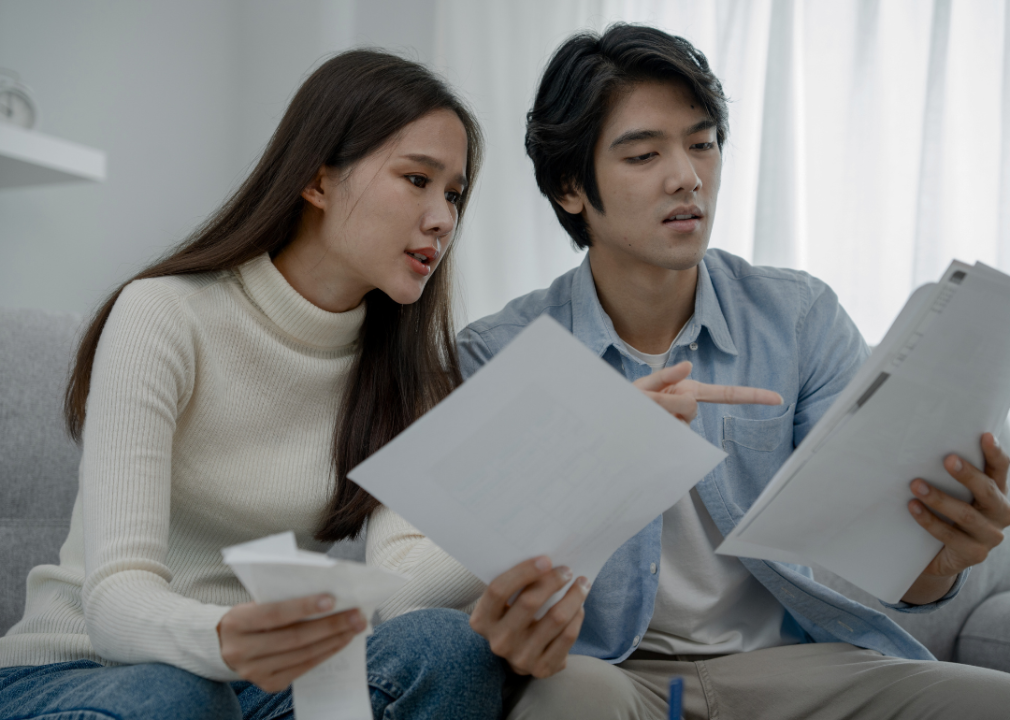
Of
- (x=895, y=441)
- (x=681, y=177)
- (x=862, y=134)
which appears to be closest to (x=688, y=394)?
(x=895, y=441)

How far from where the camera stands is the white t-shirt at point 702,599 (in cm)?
110

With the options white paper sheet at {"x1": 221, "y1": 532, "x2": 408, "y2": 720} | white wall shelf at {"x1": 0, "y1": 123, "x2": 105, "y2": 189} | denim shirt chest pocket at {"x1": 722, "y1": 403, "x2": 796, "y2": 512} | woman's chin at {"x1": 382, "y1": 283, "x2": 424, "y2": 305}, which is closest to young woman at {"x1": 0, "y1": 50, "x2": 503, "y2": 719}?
woman's chin at {"x1": 382, "y1": 283, "x2": 424, "y2": 305}

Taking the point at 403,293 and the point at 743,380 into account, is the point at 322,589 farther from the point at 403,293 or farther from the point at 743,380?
the point at 743,380

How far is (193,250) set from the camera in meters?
1.08

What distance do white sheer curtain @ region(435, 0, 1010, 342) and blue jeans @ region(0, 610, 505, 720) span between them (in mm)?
1304

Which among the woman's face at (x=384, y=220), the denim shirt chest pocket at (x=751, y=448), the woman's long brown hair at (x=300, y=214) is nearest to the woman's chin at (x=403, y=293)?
the woman's face at (x=384, y=220)

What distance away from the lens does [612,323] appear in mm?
1291

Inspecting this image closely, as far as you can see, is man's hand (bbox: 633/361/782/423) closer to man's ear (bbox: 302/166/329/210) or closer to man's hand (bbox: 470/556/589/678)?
man's hand (bbox: 470/556/589/678)

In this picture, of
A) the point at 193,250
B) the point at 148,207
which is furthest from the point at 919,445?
the point at 148,207

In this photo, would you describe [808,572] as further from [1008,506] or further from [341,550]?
[341,550]

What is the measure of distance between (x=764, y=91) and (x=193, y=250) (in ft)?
4.51

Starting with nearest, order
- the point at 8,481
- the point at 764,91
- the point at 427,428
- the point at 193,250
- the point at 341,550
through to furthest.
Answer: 1. the point at 427,428
2. the point at 193,250
3. the point at 8,481
4. the point at 341,550
5. the point at 764,91

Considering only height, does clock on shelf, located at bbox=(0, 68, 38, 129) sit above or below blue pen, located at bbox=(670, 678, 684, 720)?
above

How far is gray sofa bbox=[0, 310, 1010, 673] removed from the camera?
120 cm
